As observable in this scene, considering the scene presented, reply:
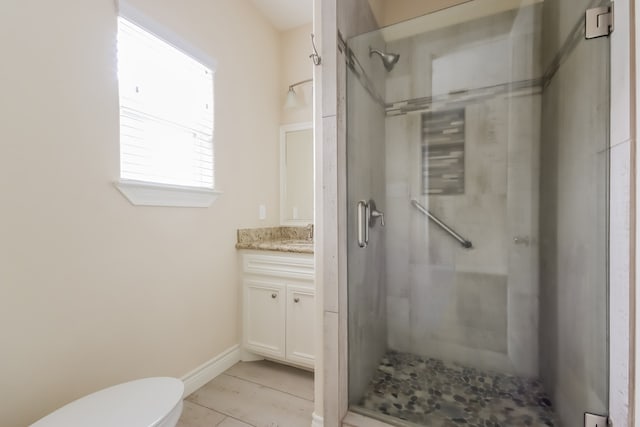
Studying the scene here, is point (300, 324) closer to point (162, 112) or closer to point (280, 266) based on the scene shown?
point (280, 266)

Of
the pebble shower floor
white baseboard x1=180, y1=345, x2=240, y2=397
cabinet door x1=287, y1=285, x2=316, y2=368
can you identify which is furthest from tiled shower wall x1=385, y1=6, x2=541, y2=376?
white baseboard x1=180, y1=345, x2=240, y2=397

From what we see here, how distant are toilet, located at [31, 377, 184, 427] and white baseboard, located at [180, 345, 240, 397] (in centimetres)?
66

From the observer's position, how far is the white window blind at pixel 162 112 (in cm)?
143

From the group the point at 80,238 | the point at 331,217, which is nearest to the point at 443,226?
the point at 331,217

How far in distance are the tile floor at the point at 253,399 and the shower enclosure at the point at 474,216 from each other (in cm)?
43

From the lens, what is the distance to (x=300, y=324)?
190 centimetres

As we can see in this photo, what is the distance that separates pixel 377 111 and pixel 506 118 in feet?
2.57

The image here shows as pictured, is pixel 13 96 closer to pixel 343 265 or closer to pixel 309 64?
pixel 343 265

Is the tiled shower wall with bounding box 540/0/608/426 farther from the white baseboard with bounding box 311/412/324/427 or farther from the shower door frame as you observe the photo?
the white baseboard with bounding box 311/412/324/427

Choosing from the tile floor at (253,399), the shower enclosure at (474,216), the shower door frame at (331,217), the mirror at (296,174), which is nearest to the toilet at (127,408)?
the tile floor at (253,399)

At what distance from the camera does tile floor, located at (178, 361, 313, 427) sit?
1.48m

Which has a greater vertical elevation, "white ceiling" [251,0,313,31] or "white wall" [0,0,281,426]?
"white ceiling" [251,0,313,31]

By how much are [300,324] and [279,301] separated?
8.5 inches

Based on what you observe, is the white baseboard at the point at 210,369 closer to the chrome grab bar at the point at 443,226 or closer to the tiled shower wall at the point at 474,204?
the tiled shower wall at the point at 474,204
